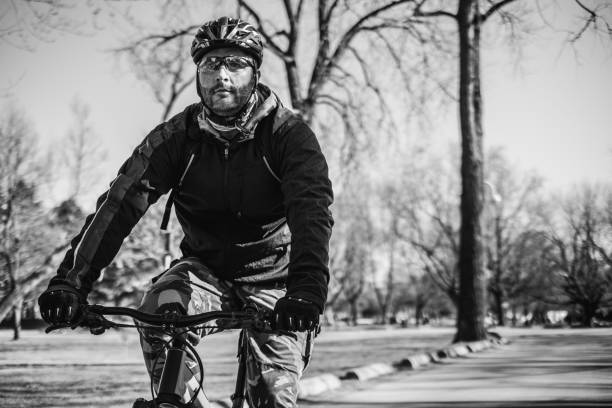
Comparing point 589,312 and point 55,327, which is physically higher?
point 55,327

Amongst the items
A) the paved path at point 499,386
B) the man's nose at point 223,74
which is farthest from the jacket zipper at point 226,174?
the paved path at point 499,386

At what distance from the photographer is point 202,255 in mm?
2812

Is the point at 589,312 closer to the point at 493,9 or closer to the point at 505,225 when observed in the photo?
the point at 493,9

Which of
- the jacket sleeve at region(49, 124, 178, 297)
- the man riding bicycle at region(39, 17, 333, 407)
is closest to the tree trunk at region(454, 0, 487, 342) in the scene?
the man riding bicycle at region(39, 17, 333, 407)

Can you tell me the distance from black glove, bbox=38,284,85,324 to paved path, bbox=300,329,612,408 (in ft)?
14.4

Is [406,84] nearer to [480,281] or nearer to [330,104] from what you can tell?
[330,104]

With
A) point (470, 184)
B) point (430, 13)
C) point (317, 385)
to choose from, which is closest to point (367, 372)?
point (317, 385)

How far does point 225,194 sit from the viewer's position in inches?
106

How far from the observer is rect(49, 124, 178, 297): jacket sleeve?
241 cm

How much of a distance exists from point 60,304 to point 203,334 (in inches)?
22.5

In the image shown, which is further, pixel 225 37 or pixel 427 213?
pixel 427 213

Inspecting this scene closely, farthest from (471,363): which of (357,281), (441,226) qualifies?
(357,281)

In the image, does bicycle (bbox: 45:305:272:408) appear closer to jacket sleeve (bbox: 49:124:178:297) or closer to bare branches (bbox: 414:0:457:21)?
jacket sleeve (bbox: 49:124:178:297)

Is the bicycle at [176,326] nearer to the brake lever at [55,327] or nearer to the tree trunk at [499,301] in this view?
the brake lever at [55,327]
